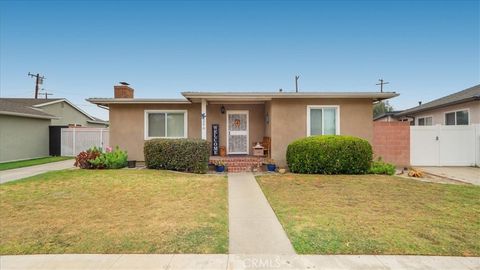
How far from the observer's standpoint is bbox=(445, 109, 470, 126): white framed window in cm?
1301

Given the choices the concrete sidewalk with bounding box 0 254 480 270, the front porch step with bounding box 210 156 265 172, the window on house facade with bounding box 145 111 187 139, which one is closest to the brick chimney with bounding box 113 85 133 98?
the window on house facade with bounding box 145 111 187 139

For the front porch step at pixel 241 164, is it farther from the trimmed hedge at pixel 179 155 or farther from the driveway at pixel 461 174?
the driveway at pixel 461 174

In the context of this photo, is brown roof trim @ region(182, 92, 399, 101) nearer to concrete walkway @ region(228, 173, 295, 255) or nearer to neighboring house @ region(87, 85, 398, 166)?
neighboring house @ region(87, 85, 398, 166)

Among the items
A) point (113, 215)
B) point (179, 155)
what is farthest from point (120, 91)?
point (113, 215)

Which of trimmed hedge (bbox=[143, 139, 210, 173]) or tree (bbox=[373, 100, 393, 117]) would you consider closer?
trimmed hedge (bbox=[143, 139, 210, 173])

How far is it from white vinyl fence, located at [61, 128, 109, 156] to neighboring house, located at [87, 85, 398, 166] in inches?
261

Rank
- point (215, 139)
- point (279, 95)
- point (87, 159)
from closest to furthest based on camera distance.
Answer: point (87, 159), point (279, 95), point (215, 139)

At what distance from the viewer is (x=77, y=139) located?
17562 millimetres

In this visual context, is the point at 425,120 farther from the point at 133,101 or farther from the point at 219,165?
the point at 133,101

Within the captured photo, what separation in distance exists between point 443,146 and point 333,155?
680 cm

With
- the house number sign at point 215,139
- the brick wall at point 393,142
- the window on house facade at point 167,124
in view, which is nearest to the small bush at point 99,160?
the window on house facade at point 167,124

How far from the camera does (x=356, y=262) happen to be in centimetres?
320

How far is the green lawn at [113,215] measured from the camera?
366 cm

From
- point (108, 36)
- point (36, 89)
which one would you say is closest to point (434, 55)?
point (108, 36)
